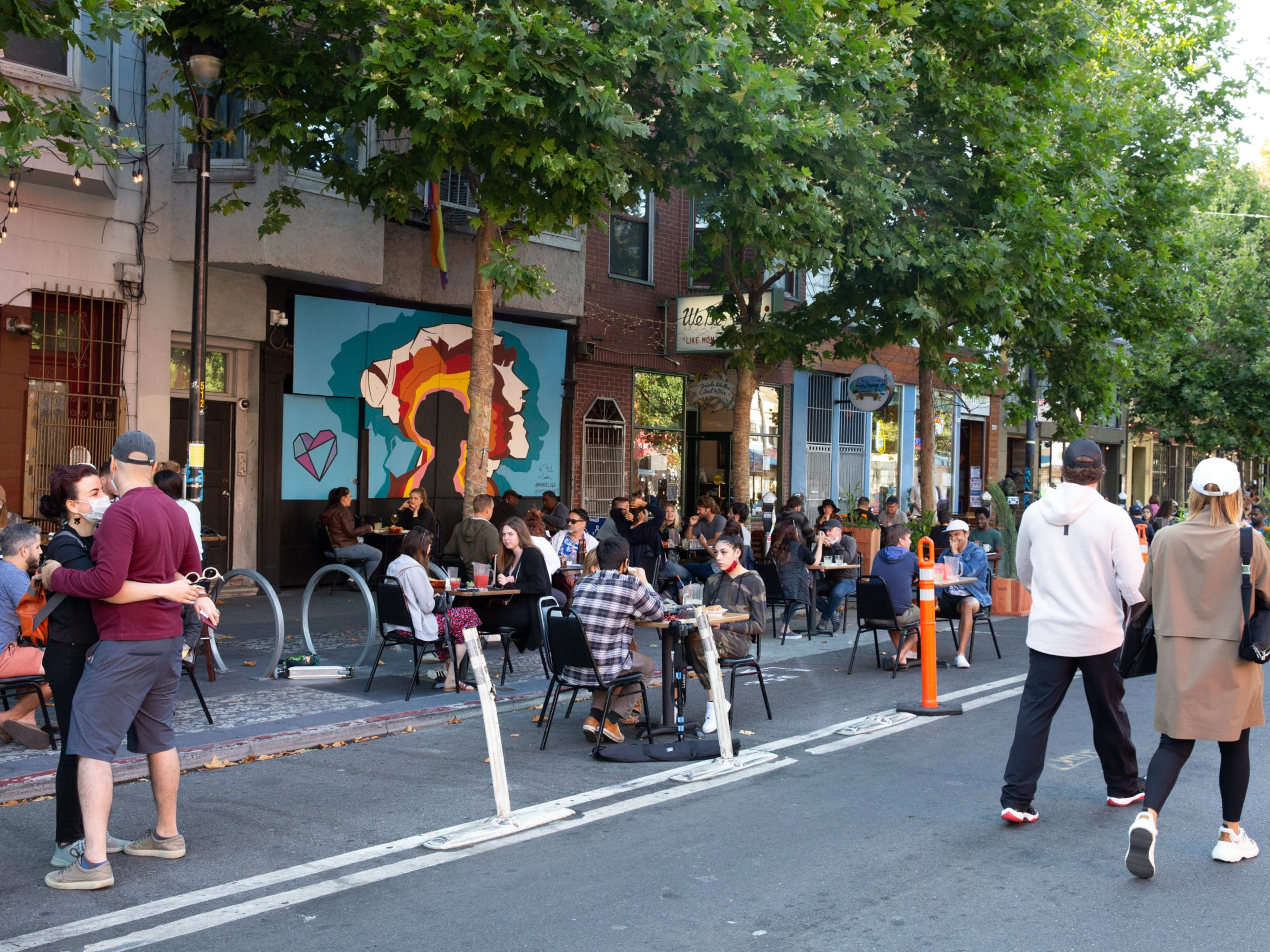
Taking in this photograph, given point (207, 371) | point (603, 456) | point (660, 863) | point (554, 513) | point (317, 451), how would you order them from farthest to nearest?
point (603, 456), point (317, 451), point (554, 513), point (207, 371), point (660, 863)

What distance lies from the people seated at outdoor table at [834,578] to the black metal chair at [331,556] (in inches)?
230

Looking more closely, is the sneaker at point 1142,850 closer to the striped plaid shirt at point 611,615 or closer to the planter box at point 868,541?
the striped plaid shirt at point 611,615

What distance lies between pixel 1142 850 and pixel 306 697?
6611mm

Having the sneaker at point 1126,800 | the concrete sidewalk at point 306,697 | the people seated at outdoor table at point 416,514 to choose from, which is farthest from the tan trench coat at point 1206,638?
the people seated at outdoor table at point 416,514

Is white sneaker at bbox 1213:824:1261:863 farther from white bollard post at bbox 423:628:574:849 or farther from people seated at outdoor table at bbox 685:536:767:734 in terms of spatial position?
people seated at outdoor table at bbox 685:536:767:734

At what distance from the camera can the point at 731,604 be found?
31.1ft

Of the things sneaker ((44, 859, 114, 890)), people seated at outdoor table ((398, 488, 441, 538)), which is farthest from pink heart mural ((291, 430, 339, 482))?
sneaker ((44, 859, 114, 890))

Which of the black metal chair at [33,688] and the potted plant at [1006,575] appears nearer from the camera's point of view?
the black metal chair at [33,688]

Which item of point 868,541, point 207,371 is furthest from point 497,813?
point 868,541

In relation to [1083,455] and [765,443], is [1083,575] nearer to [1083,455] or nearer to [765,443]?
[1083,455]

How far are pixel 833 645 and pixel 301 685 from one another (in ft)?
21.0

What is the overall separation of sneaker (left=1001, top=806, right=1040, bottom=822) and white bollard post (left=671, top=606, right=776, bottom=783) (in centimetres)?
190

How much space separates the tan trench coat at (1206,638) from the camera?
218 inches

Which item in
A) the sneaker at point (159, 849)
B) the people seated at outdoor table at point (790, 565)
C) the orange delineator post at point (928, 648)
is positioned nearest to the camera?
the sneaker at point (159, 849)
